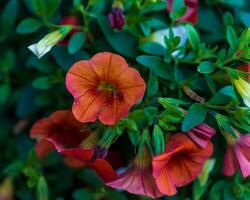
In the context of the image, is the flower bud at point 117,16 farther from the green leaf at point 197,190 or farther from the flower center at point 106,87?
the green leaf at point 197,190

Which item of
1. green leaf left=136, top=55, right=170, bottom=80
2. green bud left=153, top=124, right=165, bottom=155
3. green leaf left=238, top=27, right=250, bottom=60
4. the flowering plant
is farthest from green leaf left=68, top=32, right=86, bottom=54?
green leaf left=238, top=27, right=250, bottom=60

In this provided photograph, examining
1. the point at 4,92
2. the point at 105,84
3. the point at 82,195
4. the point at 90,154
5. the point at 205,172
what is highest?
the point at 105,84

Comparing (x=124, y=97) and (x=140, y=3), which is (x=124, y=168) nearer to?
(x=124, y=97)

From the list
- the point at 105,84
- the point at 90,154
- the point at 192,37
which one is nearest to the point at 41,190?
the point at 90,154

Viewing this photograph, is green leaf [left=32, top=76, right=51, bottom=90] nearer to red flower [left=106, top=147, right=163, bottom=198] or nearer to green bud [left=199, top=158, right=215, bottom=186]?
red flower [left=106, top=147, right=163, bottom=198]

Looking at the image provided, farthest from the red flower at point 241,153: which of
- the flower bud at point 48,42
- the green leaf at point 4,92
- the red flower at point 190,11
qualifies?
the green leaf at point 4,92

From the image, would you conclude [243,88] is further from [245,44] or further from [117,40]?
[117,40]

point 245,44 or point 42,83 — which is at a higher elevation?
point 245,44
